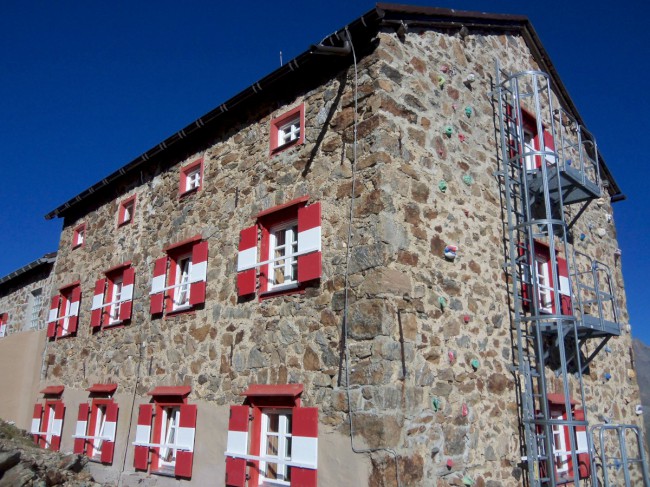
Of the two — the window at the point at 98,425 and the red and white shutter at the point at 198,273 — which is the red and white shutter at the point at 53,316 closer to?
the window at the point at 98,425

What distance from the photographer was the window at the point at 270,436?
24.0 feet

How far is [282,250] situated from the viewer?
889 cm

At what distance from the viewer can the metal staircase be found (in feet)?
26.4

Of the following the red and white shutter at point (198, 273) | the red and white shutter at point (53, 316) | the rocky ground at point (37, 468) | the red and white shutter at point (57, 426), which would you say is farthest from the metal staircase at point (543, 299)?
the red and white shutter at point (53, 316)

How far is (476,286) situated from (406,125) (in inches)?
94.3

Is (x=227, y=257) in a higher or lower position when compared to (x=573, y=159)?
lower

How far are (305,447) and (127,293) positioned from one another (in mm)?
6133

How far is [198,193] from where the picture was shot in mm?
10836

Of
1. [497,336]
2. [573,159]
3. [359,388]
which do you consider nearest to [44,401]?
[359,388]

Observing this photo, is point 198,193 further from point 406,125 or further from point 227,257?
point 406,125

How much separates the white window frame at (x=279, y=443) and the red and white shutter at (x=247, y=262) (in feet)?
5.87

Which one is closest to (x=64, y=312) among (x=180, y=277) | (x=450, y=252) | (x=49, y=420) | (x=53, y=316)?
(x=53, y=316)

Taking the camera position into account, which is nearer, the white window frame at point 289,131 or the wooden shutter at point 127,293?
the white window frame at point 289,131

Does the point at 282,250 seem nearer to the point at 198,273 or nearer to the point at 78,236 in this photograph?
the point at 198,273
